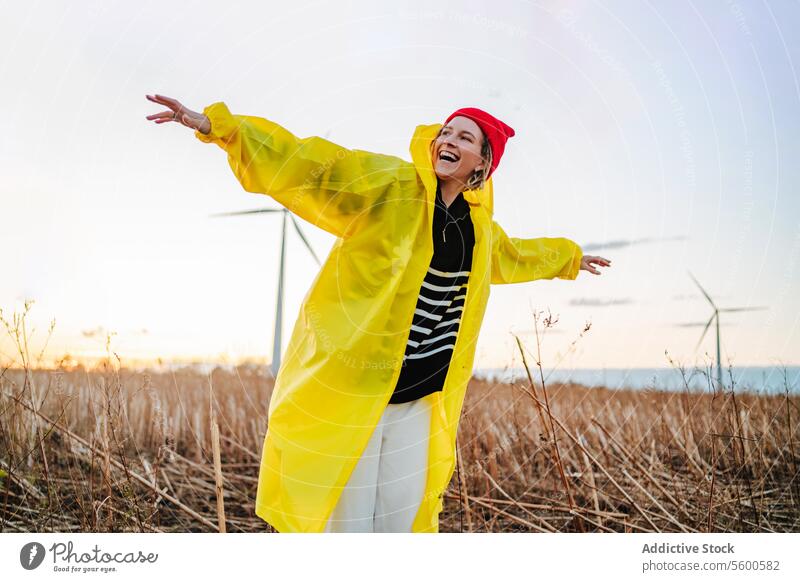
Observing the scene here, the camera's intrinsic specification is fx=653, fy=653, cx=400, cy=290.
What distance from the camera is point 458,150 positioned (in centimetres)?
266

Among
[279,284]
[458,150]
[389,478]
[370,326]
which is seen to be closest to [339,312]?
[370,326]

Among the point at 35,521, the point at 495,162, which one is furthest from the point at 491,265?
the point at 35,521

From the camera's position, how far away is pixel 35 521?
316 centimetres

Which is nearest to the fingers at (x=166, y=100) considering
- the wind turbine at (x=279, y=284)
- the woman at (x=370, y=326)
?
the woman at (x=370, y=326)

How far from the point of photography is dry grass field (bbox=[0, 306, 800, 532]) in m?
3.19

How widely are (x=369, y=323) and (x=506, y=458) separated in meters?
2.05

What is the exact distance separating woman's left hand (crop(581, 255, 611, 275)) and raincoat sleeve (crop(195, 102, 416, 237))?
1.21 m

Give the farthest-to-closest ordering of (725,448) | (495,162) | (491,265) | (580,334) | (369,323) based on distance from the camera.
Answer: (725,448)
(580,334)
(491,265)
(495,162)
(369,323)

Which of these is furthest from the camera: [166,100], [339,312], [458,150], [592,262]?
[592,262]

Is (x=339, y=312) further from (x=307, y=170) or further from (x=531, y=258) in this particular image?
(x=531, y=258)

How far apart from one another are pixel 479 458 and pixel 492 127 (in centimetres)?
218

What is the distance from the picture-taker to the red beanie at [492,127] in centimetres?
271

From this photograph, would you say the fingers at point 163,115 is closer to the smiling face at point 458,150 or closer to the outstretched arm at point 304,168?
the outstretched arm at point 304,168
